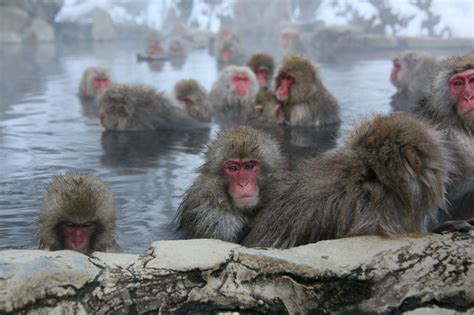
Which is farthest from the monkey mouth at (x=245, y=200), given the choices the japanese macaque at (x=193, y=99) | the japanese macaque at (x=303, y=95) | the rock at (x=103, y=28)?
the rock at (x=103, y=28)

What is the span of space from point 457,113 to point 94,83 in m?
7.40

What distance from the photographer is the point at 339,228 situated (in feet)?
11.1

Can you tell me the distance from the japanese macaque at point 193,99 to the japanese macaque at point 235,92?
21.6 inches

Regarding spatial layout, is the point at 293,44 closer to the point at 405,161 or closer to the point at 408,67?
the point at 408,67

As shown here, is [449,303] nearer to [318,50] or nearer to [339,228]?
[339,228]

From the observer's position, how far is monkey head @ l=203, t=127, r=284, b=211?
4.03 metres

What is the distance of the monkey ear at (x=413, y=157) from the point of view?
329 centimetres

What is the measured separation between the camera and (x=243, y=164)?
4.10 meters

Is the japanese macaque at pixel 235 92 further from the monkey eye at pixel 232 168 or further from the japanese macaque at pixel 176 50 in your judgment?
the japanese macaque at pixel 176 50

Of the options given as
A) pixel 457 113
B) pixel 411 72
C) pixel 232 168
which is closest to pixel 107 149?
pixel 232 168

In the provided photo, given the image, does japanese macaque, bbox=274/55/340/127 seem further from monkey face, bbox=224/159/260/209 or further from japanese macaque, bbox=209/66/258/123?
monkey face, bbox=224/159/260/209

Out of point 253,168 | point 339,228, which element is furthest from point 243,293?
point 253,168

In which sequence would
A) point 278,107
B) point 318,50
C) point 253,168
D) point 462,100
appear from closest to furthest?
point 253,168
point 462,100
point 278,107
point 318,50

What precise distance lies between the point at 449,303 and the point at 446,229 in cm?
48
